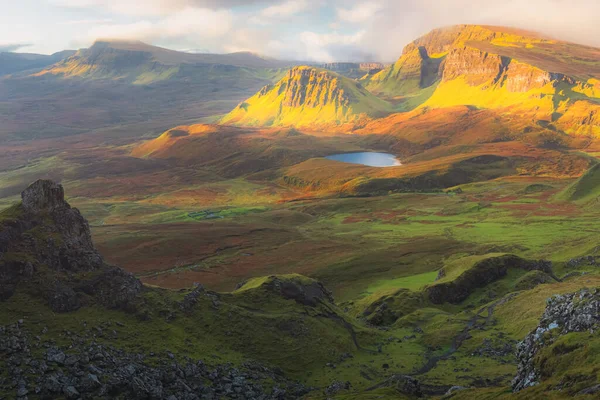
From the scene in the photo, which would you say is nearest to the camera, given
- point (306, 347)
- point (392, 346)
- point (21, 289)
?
point (21, 289)

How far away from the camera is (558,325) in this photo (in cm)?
5234

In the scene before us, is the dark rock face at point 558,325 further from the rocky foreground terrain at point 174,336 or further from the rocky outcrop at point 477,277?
the rocky outcrop at point 477,277

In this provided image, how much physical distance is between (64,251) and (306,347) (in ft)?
127

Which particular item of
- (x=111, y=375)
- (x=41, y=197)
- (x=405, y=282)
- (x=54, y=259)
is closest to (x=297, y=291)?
(x=54, y=259)

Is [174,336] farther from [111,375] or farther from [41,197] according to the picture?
[41,197]

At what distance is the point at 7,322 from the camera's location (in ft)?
177

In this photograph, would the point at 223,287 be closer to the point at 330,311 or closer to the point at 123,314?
the point at 330,311

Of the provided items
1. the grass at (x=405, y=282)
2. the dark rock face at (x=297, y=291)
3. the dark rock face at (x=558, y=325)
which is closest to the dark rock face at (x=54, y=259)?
the dark rock face at (x=297, y=291)

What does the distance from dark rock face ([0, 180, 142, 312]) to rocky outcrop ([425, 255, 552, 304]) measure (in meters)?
72.3

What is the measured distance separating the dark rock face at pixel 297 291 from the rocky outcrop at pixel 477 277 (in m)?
34.5

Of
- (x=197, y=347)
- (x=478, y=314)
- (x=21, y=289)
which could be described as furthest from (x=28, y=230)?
(x=478, y=314)

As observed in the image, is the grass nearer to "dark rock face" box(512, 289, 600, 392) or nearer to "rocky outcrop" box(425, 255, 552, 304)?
"rocky outcrop" box(425, 255, 552, 304)

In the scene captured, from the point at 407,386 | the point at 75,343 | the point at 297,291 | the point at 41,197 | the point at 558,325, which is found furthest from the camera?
the point at 297,291

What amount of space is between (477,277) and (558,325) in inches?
2652
